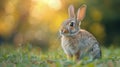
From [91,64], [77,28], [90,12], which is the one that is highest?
[90,12]

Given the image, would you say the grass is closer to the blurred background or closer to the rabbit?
the rabbit

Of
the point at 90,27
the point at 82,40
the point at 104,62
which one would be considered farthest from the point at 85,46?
the point at 90,27

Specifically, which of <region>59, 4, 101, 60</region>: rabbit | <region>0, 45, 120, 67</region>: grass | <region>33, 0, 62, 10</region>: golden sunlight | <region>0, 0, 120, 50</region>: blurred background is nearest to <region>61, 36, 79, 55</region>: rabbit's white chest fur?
<region>59, 4, 101, 60</region>: rabbit

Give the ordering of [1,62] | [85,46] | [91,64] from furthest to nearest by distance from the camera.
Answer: [85,46]
[1,62]
[91,64]

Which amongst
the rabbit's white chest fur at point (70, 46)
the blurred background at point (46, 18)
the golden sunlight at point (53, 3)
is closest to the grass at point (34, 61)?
the rabbit's white chest fur at point (70, 46)

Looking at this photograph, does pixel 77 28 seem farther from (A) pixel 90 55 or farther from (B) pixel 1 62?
(B) pixel 1 62

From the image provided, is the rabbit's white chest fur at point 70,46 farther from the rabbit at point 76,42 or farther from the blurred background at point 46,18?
the blurred background at point 46,18

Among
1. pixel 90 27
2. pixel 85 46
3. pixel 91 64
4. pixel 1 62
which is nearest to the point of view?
pixel 91 64

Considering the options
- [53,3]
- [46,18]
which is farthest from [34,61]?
[46,18]

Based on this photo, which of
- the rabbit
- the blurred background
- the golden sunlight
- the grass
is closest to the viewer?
the grass
